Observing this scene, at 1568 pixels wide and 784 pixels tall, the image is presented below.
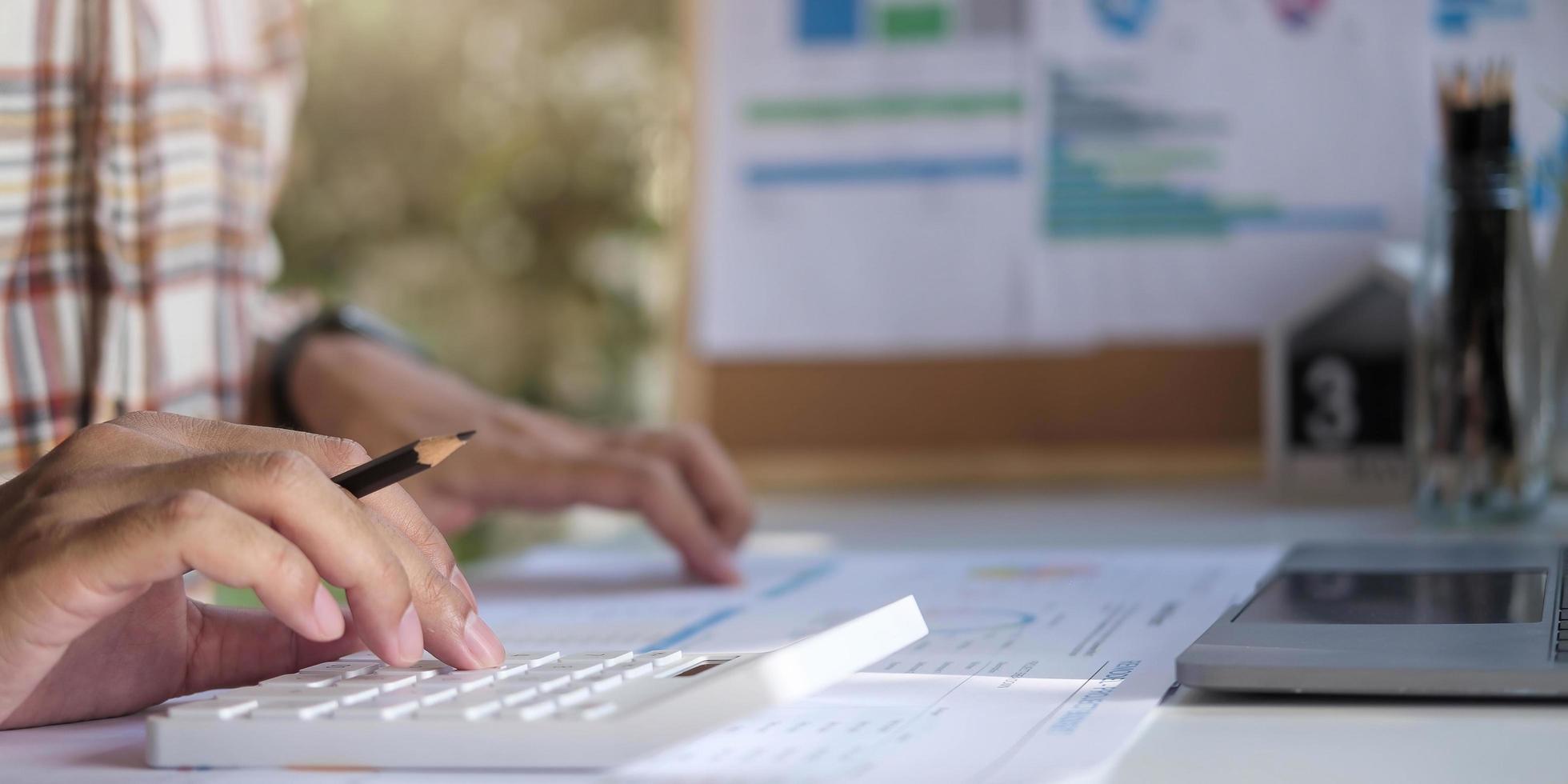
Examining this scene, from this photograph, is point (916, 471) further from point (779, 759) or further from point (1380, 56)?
point (779, 759)

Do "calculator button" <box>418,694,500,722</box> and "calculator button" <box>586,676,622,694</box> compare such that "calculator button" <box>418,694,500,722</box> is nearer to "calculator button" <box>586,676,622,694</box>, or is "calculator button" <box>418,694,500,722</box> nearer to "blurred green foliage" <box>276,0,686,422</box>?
"calculator button" <box>586,676,622,694</box>

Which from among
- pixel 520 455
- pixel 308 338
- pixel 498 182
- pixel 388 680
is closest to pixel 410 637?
pixel 388 680

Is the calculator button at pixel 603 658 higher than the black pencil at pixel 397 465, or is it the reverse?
the black pencil at pixel 397 465

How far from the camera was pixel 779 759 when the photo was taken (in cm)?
38

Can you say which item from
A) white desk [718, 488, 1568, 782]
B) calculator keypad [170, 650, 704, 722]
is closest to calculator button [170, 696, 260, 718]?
calculator keypad [170, 650, 704, 722]

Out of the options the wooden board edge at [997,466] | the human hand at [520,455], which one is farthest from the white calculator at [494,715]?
the wooden board edge at [997,466]

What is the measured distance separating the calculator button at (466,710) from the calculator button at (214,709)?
0.16 feet

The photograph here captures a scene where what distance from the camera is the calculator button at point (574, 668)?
43 centimetres

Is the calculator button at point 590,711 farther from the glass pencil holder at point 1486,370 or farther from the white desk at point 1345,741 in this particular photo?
the glass pencil holder at point 1486,370

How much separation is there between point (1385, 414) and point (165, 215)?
0.87 metres

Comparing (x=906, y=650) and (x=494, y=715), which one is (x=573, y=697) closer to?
(x=494, y=715)

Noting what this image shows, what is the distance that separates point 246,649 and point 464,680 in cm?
12

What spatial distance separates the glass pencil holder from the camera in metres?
0.93

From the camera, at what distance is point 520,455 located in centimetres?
89
